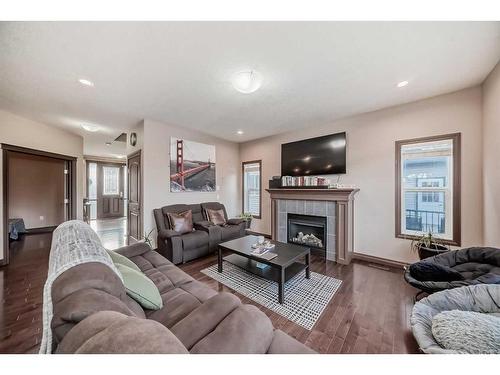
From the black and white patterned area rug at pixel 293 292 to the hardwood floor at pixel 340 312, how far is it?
7cm

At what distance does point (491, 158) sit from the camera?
2178 millimetres

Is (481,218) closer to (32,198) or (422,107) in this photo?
(422,107)

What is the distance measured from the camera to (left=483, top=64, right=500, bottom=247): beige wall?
204 centimetres

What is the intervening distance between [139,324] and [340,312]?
1956mm

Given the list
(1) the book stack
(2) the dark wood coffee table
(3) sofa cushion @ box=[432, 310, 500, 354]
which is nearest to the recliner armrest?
(2) the dark wood coffee table

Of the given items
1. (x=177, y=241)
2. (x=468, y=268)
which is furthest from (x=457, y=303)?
(x=177, y=241)

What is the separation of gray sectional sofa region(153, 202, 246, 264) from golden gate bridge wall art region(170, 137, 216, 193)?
17.5 inches

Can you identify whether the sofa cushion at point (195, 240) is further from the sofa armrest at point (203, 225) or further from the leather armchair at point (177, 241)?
the sofa armrest at point (203, 225)

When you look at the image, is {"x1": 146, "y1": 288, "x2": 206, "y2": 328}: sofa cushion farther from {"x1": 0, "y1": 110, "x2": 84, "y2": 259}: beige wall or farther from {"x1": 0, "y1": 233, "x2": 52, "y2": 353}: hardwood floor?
{"x1": 0, "y1": 110, "x2": 84, "y2": 259}: beige wall

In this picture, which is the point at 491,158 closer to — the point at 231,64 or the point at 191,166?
the point at 231,64

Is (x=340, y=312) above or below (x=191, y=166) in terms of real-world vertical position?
below

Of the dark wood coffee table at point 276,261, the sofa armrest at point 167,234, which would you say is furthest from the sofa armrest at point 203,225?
the dark wood coffee table at point 276,261

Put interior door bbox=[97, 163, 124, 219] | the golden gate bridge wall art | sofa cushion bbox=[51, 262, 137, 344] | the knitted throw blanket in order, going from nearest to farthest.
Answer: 1. sofa cushion bbox=[51, 262, 137, 344]
2. the knitted throw blanket
3. the golden gate bridge wall art
4. interior door bbox=[97, 163, 124, 219]
